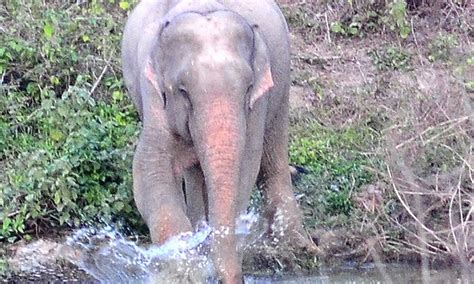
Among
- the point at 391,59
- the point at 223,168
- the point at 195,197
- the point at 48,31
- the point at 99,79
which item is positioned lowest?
the point at 391,59

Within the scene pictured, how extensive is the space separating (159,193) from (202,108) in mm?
696

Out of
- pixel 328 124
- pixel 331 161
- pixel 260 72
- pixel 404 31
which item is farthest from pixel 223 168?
pixel 404 31

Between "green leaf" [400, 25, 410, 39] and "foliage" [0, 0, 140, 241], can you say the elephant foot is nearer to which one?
"foliage" [0, 0, 140, 241]

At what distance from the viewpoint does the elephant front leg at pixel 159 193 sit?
6.67 m

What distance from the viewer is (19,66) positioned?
31.7ft

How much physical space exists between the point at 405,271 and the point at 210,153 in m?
1.80

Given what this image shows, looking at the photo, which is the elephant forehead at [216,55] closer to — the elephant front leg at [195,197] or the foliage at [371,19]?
the elephant front leg at [195,197]

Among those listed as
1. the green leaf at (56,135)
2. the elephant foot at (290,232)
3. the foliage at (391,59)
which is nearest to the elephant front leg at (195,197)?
the elephant foot at (290,232)

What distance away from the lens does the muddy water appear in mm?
6922

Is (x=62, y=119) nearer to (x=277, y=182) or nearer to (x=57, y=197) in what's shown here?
(x=57, y=197)

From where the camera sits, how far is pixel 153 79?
662 cm

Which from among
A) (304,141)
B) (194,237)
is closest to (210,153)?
(194,237)

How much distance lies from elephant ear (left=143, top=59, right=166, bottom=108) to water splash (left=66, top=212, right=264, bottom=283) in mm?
680

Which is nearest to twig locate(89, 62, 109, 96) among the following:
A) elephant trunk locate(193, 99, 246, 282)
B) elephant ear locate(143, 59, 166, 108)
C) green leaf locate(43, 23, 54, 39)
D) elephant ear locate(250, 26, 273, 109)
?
green leaf locate(43, 23, 54, 39)
